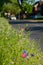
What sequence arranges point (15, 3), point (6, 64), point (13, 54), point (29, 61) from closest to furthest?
Answer: 1. point (6, 64)
2. point (13, 54)
3. point (29, 61)
4. point (15, 3)

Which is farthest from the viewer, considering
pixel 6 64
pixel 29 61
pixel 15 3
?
pixel 15 3

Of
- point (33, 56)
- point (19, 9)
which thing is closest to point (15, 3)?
point (19, 9)

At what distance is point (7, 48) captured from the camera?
4.34 meters

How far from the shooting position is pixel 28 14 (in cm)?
9162

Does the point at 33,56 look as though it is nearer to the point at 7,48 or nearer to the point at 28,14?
the point at 7,48

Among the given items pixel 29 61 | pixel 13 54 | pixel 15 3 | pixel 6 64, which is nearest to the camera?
pixel 6 64

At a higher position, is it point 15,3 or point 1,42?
point 1,42

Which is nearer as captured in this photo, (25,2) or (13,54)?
(13,54)

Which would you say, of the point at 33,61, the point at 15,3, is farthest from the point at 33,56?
the point at 15,3

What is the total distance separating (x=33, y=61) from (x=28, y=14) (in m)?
87.2

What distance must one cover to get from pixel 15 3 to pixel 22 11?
557 cm

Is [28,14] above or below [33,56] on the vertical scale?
below

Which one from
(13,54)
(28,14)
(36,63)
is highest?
(13,54)

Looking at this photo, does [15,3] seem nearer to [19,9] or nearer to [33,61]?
[19,9]
